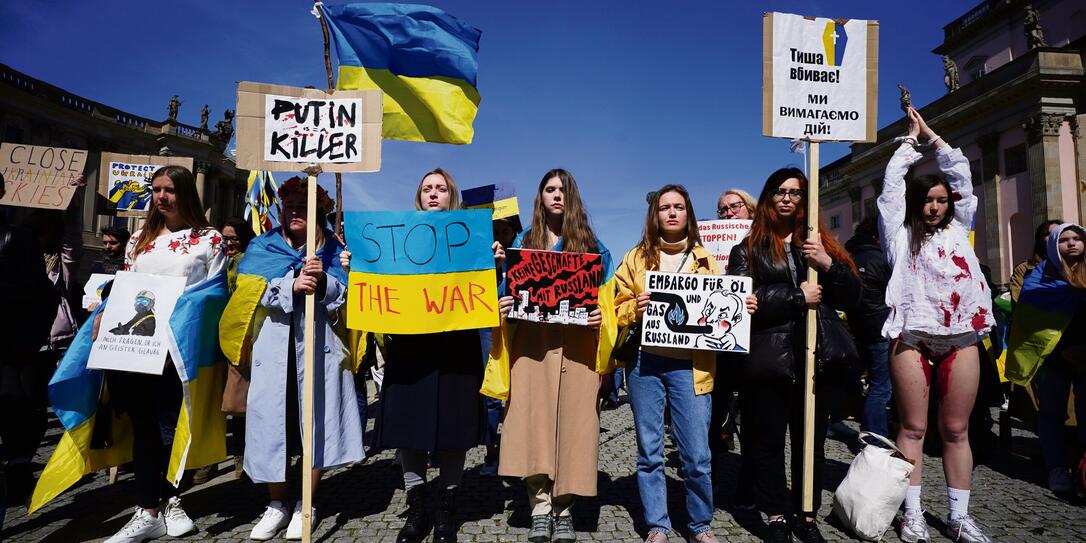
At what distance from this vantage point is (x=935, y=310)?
3537 millimetres

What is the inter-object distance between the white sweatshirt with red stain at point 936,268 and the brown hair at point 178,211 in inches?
188

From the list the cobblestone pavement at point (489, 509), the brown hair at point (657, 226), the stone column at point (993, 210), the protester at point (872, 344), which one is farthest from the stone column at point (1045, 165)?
the brown hair at point (657, 226)


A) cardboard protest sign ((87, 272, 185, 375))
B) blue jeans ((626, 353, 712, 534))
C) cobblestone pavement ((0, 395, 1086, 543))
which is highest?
cardboard protest sign ((87, 272, 185, 375))

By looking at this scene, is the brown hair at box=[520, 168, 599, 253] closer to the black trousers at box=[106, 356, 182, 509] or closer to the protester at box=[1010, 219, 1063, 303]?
the black trousers at box=[106, 356, 182, 509]

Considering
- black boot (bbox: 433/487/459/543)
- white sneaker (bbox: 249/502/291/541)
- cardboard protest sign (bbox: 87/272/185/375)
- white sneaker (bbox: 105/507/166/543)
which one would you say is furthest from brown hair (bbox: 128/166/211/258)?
black boot (bbox: 433/487/459/543)

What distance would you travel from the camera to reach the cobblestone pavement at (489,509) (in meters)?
3.75

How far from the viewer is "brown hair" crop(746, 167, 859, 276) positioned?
3625mm

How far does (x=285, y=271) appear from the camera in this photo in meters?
3.84

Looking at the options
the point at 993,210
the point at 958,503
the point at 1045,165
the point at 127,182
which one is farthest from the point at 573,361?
the point at 993,210

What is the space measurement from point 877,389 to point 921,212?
6.90ft

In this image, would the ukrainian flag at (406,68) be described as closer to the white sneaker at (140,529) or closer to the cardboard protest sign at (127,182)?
the white sneaker at (140,529)

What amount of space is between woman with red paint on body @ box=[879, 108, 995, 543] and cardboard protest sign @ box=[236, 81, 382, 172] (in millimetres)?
3470

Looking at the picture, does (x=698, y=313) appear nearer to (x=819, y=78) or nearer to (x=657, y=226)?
(x=657, y=226)

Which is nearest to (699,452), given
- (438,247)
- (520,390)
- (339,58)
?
(520,390)
